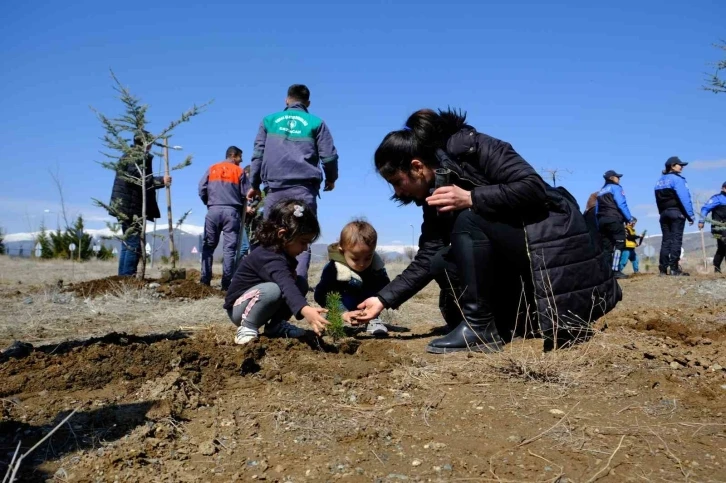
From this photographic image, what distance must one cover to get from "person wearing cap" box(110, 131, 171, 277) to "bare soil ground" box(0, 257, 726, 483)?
5191 mm

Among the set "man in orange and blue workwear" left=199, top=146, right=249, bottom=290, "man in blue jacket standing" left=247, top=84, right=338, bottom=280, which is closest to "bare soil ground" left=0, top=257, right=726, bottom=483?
"man in blue jacket standing" left=247, top=84, right=338, bottom=280

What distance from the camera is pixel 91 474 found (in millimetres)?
1760

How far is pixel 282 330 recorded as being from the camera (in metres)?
3.93

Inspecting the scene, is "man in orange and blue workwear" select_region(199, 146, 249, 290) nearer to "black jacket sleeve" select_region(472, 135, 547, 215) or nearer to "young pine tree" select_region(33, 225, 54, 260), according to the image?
"black jacket sleeve" select_region(472, 135, 547, 215)

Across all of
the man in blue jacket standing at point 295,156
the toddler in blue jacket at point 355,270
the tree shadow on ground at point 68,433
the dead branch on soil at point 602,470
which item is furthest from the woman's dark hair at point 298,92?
the dead branch on soil at point 602,470

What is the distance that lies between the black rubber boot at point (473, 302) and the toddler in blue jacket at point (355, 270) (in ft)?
3.34

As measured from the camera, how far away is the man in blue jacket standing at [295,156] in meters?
5.20

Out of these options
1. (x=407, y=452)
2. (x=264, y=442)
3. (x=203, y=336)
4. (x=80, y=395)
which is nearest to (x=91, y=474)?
(x=264, y=442)

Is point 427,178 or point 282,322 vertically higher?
point 427,178

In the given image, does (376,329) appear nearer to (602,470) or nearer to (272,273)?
(272,273)

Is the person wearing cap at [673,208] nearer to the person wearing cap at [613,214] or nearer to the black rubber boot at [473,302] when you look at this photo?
the person wearing cap at [613,214]

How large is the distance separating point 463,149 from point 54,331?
381 cm

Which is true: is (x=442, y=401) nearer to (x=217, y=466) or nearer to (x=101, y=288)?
(x=217, y=466)

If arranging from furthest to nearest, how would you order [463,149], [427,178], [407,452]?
[427,178] < [463,149] < [407,452]
